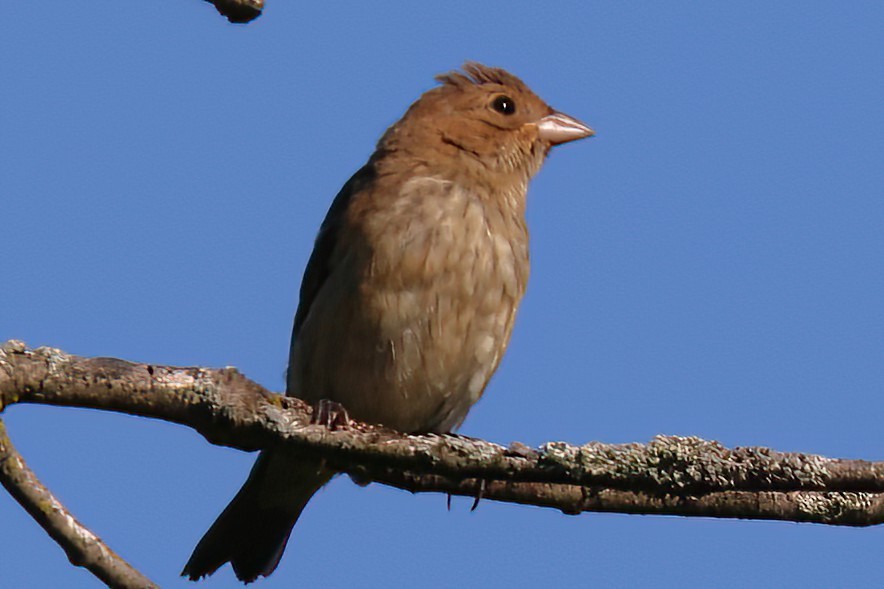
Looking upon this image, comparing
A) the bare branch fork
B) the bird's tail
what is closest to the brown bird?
the bird's tail

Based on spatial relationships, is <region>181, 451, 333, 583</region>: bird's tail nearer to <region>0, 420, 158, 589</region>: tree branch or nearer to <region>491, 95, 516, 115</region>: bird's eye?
<region>491, 95, 516, 115</region>: bird's eye

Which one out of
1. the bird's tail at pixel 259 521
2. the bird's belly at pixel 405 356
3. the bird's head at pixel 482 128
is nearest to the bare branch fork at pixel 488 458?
the bird's belly at pixel 405 356

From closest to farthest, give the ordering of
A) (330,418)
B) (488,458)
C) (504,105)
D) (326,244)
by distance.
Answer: (488,458)
(330,418)
(326,244)
(504,105)

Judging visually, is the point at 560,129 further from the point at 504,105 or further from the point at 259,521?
the point at 259,521

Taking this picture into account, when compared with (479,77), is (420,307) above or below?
below

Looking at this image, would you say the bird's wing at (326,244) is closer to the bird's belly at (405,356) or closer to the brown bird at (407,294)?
A: the brown bird at (407,294)

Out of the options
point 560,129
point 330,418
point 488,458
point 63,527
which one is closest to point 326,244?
point 560,129

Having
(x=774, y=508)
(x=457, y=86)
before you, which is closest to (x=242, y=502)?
(x=457, y=86)
